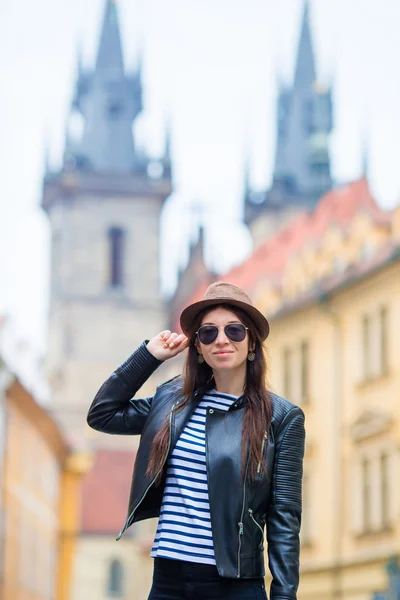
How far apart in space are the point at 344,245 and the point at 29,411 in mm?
8318

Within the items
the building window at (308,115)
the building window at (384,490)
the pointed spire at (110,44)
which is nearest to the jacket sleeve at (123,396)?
the building window at (384,490)

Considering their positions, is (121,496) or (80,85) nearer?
(121,496)

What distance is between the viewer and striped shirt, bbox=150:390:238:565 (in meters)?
3.84

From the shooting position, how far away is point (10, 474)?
31.2m

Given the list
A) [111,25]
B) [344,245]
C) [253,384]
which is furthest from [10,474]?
[111,25]

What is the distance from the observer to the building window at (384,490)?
1029 inches

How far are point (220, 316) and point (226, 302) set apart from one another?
4 cm

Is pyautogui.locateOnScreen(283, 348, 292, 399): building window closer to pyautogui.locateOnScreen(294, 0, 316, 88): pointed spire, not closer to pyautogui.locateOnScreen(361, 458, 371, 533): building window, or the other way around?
pyautogui.locateOnScreen(361, 458, 371, 533): building window

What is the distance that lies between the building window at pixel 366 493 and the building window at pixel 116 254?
45.5m

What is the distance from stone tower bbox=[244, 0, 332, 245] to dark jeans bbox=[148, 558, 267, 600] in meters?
67.1

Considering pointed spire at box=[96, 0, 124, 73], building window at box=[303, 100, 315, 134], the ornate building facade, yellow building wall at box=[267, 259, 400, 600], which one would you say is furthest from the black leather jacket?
pointed spire at box=[96, 0, 124, 73]

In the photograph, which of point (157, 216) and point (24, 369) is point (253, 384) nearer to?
point (24, 369)

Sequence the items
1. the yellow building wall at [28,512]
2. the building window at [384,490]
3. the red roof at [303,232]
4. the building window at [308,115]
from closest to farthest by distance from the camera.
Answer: the building window at [384,490], the yellow building wall at [28,512], the red roof at [303,232], the building window at [308,115]

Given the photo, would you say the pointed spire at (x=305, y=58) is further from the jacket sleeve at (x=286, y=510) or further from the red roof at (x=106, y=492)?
the jacket sleeve at (x=286, y=510)
